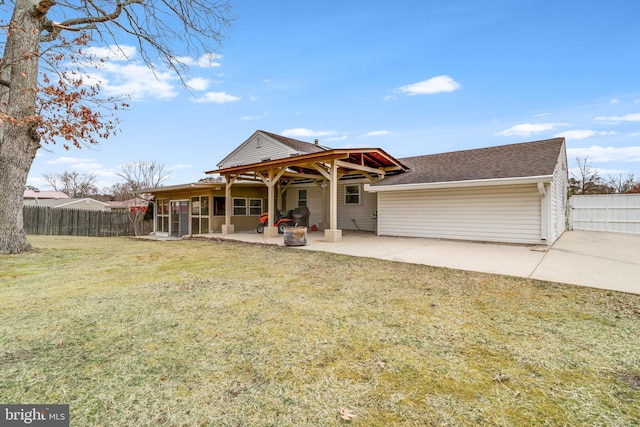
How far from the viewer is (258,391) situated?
204 cm

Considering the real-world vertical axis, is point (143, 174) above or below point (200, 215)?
above

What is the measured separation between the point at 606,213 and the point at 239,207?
60.0 feet

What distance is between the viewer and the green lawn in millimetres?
1856

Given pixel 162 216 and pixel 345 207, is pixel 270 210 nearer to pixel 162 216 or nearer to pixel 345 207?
pixel 345 207

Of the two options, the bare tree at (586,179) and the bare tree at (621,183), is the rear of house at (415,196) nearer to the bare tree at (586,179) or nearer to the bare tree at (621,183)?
the bare tree at (586,179)

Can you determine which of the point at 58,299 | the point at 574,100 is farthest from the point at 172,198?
the point at 574,100

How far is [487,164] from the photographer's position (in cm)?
1025

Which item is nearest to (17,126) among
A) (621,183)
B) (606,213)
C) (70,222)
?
(70,222)

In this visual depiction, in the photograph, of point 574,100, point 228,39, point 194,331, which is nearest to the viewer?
point 194,331

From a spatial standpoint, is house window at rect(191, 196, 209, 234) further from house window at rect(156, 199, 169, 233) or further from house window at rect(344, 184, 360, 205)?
house window at rect(344, 184, 360, 205)

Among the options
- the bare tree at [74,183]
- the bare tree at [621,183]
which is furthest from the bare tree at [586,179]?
the bare tree at [74,183]

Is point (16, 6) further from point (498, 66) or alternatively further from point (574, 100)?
point (574, 100)

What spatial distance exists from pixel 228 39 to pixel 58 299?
26.6 ft

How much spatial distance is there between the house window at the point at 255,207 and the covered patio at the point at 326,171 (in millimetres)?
1217
